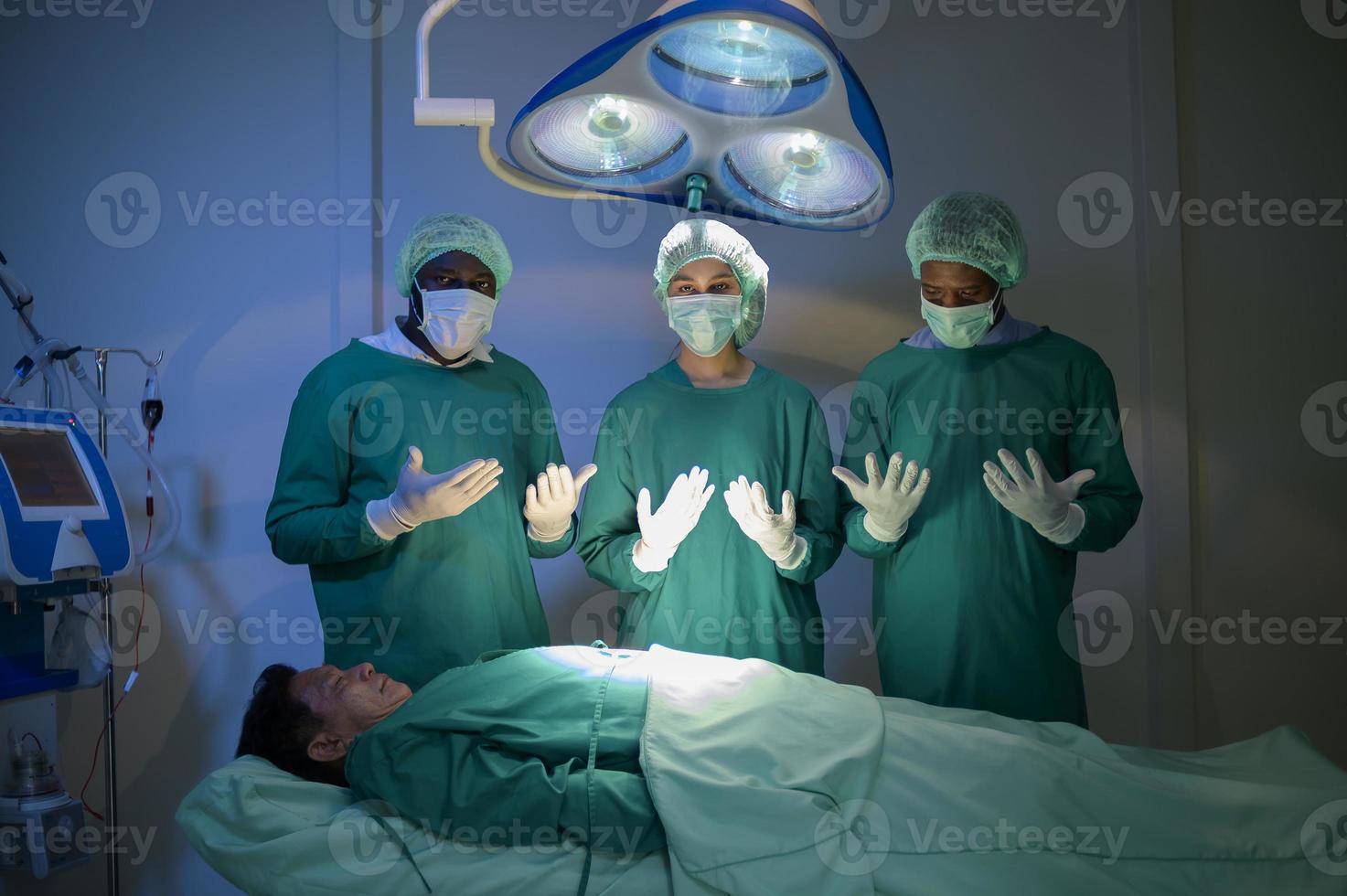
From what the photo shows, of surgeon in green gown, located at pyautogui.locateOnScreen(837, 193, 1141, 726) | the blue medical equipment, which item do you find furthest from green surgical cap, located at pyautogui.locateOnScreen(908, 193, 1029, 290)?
the blue medical equipment

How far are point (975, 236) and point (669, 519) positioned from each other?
2.99 feet

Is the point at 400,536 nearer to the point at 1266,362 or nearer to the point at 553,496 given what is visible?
the point at 553,496

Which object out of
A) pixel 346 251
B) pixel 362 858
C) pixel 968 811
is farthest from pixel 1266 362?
pixel 362 858

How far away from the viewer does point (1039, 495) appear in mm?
2254

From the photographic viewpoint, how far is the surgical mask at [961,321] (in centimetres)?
238

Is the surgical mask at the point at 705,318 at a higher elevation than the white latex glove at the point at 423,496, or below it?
higher

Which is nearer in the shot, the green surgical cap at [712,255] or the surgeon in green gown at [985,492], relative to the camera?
the surgeon in green gown at [985,492]

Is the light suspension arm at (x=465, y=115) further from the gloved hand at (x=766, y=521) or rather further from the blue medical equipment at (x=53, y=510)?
the blue medical equipment at (x=53, y=510)

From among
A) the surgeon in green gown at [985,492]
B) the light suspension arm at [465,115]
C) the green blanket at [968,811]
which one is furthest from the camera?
the surgeon in green gown at [985,492]

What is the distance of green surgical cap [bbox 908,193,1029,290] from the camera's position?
2381 millimetres

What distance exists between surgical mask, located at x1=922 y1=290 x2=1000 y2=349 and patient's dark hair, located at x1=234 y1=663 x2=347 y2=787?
1.54 meters

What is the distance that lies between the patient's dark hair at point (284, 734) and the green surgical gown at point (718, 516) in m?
0.72

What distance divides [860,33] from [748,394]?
4.65 ft

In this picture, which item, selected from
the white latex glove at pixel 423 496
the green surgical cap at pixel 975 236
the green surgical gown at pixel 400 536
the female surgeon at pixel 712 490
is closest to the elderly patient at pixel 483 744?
the green surgical gown at pixel 400 536
